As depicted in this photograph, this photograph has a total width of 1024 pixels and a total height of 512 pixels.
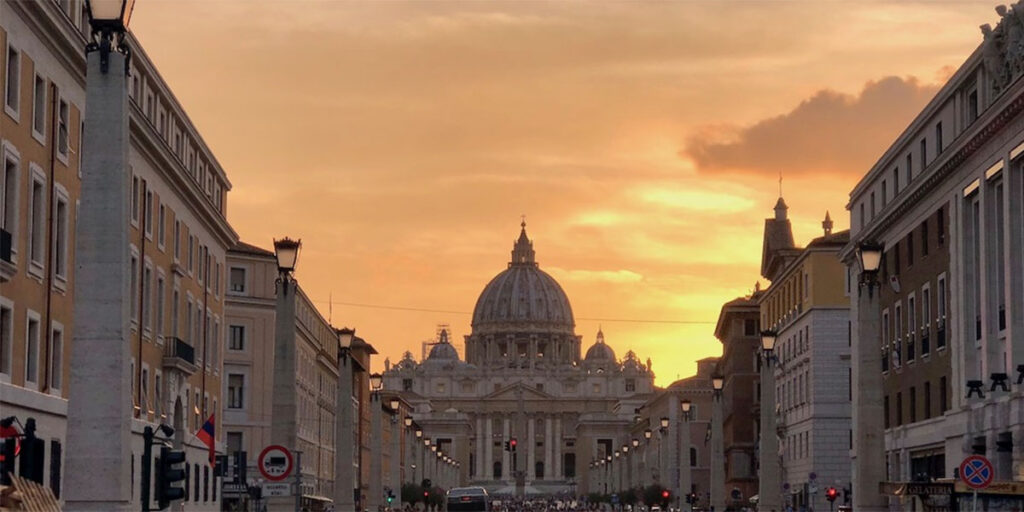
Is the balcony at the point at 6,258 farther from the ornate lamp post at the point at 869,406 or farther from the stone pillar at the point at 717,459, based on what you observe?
the stone pillar at the point at 717,459

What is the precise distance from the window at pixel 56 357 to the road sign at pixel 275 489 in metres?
13.1

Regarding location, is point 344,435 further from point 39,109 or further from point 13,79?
point 13,79

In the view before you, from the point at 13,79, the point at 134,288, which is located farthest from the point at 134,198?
the point at 13,79

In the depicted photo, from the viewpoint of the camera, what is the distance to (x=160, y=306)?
6119 centimetres

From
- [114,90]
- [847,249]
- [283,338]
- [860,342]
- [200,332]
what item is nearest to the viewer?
[114,90]

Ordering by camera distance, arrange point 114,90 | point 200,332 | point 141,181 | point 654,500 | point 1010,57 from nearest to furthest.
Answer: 1. point 114,90
2. point 1010,57
3. point 141,181
4. point 200,332
5. point 654,500

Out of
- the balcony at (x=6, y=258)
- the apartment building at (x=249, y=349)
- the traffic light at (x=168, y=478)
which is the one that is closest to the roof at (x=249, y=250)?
the apartment building at (x=249, y=349)

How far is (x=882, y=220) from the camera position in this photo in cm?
7356

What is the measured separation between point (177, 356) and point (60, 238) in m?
18.2

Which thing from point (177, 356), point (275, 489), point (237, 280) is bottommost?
point (275, 489)

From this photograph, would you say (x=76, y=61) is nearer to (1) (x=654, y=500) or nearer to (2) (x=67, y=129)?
(2) (x=67, y=129)

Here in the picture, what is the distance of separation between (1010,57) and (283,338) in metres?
25.9

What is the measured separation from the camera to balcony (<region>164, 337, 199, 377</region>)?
61.6 metres

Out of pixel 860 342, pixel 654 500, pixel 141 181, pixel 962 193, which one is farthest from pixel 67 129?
pixel 654 500
